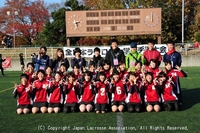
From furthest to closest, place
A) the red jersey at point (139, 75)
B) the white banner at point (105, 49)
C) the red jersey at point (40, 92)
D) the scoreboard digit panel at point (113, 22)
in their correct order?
the scoreboard digit panel at point (113, 22) → the white banner at point (105, 49) → the red jersey at point (139, 75) → the red jersey at point (40, 92)

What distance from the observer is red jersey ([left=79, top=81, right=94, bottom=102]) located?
21.0ft

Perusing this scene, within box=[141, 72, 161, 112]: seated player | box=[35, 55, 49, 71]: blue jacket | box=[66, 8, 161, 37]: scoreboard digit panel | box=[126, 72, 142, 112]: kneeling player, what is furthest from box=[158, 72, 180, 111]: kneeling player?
box=[66, 8, 161, 37]: scoreboard digit panel

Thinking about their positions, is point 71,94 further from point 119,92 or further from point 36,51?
point 36,51

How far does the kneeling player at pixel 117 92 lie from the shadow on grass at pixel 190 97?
59.1 inches

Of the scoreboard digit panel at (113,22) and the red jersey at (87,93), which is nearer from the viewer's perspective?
the red jersey at (87,93)

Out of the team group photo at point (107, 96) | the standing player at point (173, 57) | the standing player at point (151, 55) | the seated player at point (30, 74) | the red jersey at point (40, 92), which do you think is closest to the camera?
the team group photo at point (107, 96)

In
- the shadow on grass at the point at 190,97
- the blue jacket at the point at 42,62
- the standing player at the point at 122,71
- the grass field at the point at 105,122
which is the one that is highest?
the blue jacket at the point at 42,62

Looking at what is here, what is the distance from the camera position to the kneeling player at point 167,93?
20.4 feet

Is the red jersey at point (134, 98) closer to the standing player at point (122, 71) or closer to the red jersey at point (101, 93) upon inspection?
the standing player at point (122, 71)

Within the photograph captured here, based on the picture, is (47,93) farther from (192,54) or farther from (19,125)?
(192,54)

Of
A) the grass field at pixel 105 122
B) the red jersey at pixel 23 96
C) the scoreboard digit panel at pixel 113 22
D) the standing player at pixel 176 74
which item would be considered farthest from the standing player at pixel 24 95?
the scoreboard digit panel at pixel 113 22

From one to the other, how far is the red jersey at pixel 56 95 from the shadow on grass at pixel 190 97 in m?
2.90

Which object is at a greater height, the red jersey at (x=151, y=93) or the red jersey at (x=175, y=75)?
the red jersey at (x=175, y=75)

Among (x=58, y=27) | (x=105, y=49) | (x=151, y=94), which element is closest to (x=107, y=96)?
(x=151, y=94)
